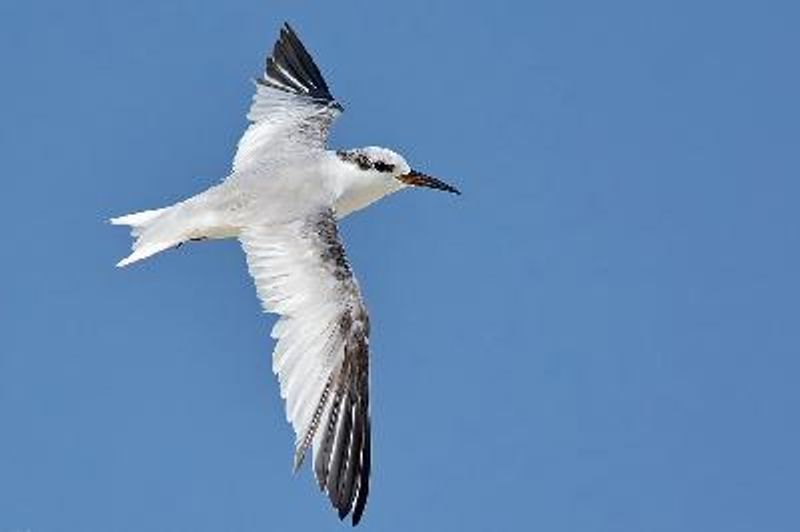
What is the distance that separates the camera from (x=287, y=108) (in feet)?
56.3

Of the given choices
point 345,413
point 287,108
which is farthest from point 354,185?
point 345,413

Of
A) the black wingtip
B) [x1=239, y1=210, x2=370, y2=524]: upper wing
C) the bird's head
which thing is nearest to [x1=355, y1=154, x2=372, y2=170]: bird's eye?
the bird's head

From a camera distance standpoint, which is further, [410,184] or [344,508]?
[410,184]

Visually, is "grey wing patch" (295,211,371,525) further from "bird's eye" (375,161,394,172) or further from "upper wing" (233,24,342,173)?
"upper wing" (233,24,342,173)

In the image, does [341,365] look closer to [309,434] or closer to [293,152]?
[309,434]

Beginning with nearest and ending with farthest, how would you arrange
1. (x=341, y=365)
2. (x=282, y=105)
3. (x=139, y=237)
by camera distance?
(x=341, y=365) → (x=139, y=237) → (x=282, y=105)

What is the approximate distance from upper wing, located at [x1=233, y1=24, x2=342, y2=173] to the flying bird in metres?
0.07

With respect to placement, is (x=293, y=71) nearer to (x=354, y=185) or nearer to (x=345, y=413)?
(x=354, y=185)

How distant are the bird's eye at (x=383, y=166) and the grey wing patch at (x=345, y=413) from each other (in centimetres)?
153

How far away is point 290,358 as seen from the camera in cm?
1321

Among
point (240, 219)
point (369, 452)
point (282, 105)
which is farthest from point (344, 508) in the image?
point (282, 105)

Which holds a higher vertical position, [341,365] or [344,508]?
[341,365]

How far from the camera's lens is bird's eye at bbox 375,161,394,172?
15578mm

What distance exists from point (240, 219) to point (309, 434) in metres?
1.94
